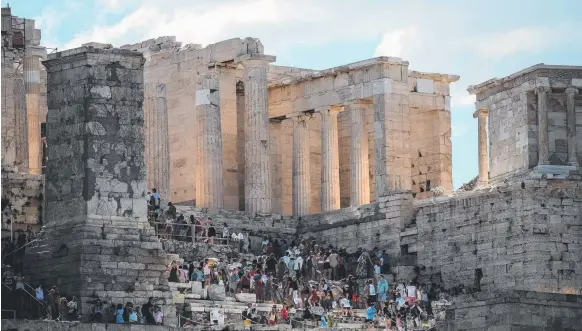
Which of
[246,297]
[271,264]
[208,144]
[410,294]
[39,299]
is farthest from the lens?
[208,144]

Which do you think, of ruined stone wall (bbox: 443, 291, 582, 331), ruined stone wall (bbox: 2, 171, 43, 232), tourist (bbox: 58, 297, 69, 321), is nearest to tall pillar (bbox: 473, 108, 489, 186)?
ruined stone wall (bbox: 2, 171, 43, 232)

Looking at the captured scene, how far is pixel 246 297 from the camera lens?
2473 inches

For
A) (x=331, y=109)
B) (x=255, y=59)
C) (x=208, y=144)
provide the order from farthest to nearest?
(x=331, y=109) → (x=255, y=59) → (x=208, y=144)

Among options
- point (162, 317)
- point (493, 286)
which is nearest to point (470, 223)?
point (493, 286)

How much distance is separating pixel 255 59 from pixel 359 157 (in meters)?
5.37

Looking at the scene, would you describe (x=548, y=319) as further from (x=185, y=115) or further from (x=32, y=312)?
(x=185, y=115)

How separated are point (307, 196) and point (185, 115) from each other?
244 inches

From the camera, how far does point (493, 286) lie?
228ft

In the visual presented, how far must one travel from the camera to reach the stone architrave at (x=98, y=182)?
6034 cm

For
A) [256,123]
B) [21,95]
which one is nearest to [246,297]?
[21,95]

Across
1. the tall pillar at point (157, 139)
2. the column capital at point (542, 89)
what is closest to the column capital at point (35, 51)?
the tall pillar at point (157, 139)

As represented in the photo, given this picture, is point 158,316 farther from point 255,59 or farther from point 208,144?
point 255,59

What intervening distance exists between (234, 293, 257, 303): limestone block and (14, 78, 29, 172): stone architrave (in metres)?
12.2

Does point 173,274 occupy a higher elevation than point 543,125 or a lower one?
Result: lower
